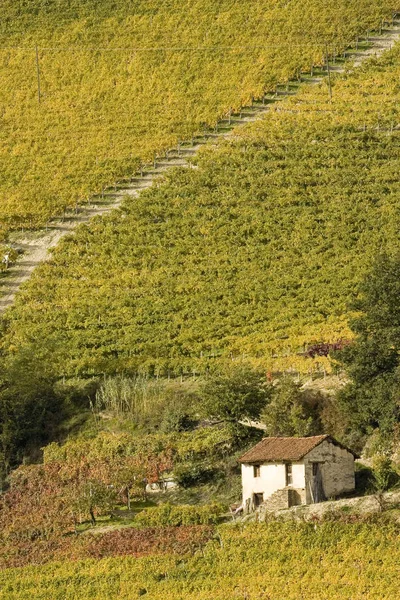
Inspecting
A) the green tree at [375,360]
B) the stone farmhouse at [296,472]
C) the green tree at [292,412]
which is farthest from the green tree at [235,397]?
the stone farmhouse at [296,472]

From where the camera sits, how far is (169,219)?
279 ft

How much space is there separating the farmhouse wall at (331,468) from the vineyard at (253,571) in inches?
115

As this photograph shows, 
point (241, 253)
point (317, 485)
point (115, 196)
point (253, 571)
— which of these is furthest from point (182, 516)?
point (115, 196)

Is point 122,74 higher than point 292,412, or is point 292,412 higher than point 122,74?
point 122,74

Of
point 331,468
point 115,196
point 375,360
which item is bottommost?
point 331,468

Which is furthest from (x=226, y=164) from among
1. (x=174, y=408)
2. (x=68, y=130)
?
(x=174, y=408)

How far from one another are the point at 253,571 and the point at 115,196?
43.9 m

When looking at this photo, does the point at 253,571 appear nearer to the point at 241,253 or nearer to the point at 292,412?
the point at 292,412

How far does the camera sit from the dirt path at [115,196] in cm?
Answer: 8375

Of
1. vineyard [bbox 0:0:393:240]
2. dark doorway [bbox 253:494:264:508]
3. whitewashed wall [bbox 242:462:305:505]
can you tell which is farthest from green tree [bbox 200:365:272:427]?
vineyard [bbox 0:0:393:240]

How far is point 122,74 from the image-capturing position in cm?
10425

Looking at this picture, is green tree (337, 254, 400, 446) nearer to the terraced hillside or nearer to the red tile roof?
the red tile roof

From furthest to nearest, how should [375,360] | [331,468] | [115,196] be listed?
[115,196] < [375,360] < [331,468]

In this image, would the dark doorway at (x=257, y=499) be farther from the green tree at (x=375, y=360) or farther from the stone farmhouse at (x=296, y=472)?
the green tree at (x=375, y=360)
